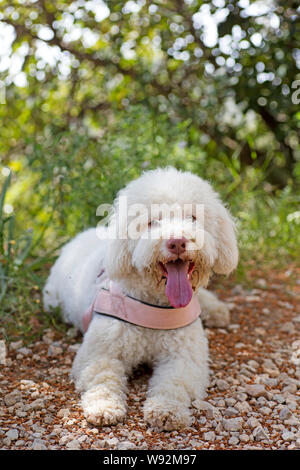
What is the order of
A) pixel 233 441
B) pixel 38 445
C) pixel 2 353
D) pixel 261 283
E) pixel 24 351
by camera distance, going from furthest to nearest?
1. pixel 261 283
2. pixel 24 351
3. pixel 2 353
4. pixel 233 441
5. pixel 38 445

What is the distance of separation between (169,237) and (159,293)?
49 centimetres

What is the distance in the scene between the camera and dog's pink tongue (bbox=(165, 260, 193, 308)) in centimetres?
255

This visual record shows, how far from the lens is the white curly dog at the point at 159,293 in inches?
96.3

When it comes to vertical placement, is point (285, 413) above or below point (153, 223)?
below

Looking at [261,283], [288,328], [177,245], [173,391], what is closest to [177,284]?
[177,245]

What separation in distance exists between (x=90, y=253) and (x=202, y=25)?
3.07m

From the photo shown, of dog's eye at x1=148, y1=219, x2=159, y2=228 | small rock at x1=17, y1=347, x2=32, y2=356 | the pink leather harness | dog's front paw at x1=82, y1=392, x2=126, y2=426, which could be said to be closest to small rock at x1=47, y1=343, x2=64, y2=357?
small rock at x1=17, y1=347, x2=32, y2=356

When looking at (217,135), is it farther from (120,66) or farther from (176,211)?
(176,211)

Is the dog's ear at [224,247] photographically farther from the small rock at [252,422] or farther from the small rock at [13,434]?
the small rock at [13,434]

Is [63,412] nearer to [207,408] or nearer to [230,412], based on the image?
[207,408]

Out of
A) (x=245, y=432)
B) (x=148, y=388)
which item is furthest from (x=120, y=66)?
(x=245, y=432)

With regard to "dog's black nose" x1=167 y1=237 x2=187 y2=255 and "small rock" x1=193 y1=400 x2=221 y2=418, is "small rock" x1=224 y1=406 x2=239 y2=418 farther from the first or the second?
"dog's black nose" x1=167 y1=237 x2=187 y2=255

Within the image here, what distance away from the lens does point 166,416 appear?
2.38m

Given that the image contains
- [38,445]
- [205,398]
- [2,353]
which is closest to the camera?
[38,445]
